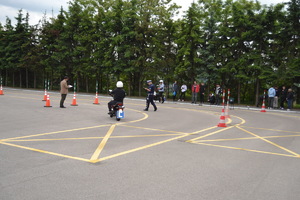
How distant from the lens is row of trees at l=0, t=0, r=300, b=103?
26531mm

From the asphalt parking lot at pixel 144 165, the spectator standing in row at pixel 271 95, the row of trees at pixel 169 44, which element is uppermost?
the row of trees at pixel 169 44

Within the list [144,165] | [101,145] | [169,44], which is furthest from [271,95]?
[144,165]

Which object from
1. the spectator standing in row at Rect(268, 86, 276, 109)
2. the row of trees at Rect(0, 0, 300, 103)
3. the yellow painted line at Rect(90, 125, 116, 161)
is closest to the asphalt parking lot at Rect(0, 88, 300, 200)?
the yellow painted line at Rect(90, 125, 116, 161)

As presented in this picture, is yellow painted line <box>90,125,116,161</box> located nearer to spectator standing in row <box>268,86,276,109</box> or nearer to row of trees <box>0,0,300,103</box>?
spectator standing in row <box>268,86,276,109</box>

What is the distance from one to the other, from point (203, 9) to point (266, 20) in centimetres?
1017

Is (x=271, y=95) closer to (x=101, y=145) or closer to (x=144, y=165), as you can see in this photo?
(x=101, y=145)

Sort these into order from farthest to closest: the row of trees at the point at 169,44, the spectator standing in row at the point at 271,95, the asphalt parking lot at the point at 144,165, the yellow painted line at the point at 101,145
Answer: the row of trees at the point at 169,44 < the spectator standing in row at the point at 271,95 < the yellow painted line at the point at 101,145 < the asphalt parking lot at the point at 144,165

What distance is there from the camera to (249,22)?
27.2 metres

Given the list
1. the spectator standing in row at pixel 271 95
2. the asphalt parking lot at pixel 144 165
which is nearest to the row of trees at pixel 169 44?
the spectator standing in row at pixel 271 95

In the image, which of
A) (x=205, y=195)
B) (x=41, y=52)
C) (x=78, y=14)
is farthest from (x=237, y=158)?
(x=41, y=52)

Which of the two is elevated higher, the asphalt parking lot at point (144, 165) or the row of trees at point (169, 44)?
the row of trees at point (169, 44)

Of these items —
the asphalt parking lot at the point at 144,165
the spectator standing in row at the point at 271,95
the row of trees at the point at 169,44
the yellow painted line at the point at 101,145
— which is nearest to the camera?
the asphalt parking lot at the point at 144,165

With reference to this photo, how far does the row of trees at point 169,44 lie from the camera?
26.5 meters

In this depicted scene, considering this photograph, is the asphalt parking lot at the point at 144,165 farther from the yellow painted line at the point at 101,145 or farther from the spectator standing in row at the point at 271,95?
the spectator standing in row at the point at 271,95
